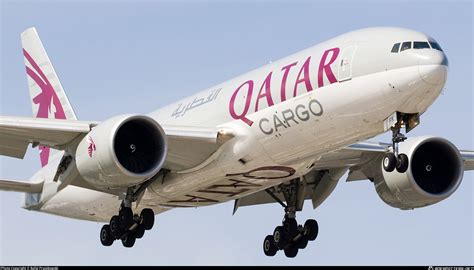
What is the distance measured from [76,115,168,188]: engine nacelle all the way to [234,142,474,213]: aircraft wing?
5.13 meters

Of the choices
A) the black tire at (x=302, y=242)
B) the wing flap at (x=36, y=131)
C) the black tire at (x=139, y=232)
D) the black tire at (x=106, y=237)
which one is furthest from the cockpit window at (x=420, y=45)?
the black tire at (x=106, y=237)

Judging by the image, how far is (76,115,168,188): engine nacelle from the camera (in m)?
29.3

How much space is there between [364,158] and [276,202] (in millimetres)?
3152

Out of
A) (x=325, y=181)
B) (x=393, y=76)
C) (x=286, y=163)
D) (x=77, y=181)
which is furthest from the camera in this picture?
(x=325, y=181)

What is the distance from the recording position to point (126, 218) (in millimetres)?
31984

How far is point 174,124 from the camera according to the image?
33.5m

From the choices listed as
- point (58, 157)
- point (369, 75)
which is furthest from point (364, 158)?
point (58, 157)

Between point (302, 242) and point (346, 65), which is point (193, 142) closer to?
point (346, 65)

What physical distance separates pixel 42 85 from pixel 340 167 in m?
11.2

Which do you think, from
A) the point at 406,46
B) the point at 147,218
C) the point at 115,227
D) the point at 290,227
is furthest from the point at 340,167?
the point at 406,46

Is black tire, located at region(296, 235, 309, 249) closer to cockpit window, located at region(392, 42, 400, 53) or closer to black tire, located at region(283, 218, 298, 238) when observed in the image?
black tire, located at region(283, 218, 298, 238)

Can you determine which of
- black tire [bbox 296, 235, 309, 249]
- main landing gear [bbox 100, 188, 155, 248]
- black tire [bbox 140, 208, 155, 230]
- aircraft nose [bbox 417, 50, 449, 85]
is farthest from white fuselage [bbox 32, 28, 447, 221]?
black tire [bbox 296, 235, 309, 249]

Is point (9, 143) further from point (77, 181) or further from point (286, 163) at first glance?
point (286, 163)

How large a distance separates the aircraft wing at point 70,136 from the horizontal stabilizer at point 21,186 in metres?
2.56
